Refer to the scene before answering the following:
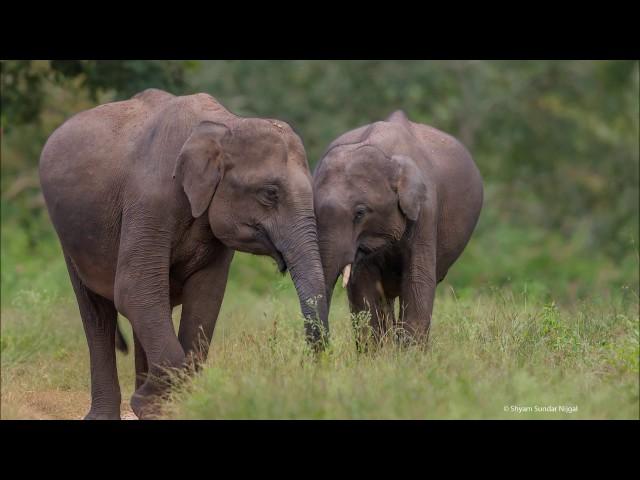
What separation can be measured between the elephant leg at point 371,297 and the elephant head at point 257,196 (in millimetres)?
1461

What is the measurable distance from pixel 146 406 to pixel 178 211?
54.2 inches

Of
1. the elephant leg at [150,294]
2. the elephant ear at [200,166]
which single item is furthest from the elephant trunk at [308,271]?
the elephant leg at [150,294]

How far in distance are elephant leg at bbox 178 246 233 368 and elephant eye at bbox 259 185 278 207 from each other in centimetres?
70

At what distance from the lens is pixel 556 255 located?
24.1 meters

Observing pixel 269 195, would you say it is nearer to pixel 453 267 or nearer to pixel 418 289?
pixel 418 289

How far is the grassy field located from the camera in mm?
7453

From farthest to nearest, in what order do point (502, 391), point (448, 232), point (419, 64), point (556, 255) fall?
point (419, 64) < point (556, 255) < point (448, 232) < point (502, 391)

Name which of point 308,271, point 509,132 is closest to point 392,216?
point 308,271

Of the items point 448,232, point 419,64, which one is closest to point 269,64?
point 419,64

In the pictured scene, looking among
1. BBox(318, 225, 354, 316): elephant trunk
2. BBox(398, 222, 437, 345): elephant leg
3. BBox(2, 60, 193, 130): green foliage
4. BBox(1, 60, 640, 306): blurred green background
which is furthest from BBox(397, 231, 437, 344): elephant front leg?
BBox(1, 60, 640, 306): blurred green background

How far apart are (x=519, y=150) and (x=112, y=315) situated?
19.1 meters

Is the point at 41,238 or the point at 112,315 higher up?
the point at 112,315

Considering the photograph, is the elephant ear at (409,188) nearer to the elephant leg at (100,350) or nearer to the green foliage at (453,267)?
the green foliage at (453,267)

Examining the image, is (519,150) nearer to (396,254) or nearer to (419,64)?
(419,64)
